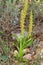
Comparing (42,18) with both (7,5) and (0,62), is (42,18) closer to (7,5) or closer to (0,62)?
(7,5)

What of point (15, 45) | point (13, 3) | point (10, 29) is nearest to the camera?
point (15, 45)

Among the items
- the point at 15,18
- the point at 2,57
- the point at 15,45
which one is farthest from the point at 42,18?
the point at 2,57

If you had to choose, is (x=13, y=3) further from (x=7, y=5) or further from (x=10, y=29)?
(x=10, y=29)

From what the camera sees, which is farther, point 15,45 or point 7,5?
point 7,5

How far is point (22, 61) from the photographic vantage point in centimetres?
281

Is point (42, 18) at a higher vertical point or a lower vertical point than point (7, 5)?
lower

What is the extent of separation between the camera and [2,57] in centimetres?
280

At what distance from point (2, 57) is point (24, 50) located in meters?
0.28

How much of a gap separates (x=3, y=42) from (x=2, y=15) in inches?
19.3

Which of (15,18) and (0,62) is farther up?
(15,18)

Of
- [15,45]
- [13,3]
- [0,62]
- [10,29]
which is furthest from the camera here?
[13,3]

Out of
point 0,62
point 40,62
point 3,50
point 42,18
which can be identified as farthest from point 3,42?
point 42,18

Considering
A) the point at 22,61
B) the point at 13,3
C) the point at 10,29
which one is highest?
the point at 13,3

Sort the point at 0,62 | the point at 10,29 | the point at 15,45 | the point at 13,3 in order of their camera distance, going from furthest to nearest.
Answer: the point at 13,3, the point at 10,29, the point at 15,45, the point at 0,62
